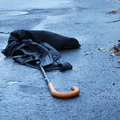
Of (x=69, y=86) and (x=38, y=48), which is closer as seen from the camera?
(x=69, y=86)

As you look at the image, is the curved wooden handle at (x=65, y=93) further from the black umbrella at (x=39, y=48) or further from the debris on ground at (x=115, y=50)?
the debris on ground at (x=115, y=50)

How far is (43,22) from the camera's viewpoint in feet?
32.4

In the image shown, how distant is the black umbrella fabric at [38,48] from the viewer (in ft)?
16.2

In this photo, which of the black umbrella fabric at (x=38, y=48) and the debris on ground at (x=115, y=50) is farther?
the debris on ground at (x=115, y=50)

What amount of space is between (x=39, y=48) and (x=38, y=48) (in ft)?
0.08

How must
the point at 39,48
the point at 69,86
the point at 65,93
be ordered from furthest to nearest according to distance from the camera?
the point at 39,48, the point at 69,86, the point at 65,93

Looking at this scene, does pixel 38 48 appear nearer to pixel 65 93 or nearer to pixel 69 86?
pixel 69 86

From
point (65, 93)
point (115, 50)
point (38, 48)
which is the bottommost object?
point (115, 50)

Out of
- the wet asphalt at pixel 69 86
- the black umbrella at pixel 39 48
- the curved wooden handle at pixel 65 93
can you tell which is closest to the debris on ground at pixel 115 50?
the wet asphalt at pixel 69 86

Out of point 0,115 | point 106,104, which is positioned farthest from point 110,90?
point 0,115

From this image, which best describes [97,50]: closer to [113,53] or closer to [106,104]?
[113,53]

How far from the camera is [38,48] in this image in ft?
18.4

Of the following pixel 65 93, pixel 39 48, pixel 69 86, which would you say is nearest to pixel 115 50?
pixel 39 48

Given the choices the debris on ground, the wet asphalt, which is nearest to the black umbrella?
the wet asphalt
